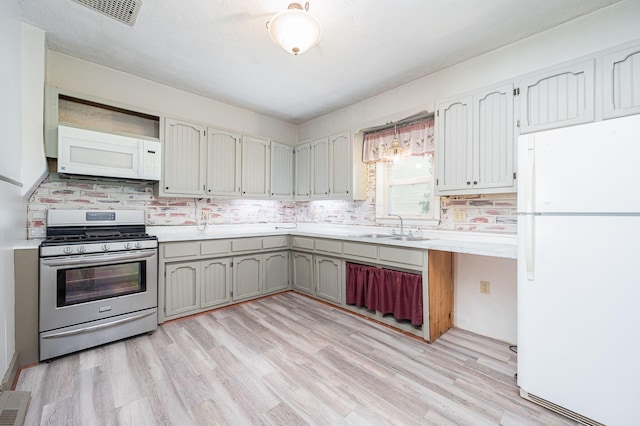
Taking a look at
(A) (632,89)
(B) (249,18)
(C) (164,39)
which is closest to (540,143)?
(A) (632,89)

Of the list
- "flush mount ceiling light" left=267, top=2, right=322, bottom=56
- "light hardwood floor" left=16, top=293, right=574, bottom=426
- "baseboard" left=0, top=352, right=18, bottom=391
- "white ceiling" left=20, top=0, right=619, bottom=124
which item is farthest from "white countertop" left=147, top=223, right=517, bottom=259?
"flush mount ceiling light" left=267, top=2, right=322, bottom=56

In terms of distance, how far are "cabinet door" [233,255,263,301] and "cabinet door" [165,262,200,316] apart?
0.47 m

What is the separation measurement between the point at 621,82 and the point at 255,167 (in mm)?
3584

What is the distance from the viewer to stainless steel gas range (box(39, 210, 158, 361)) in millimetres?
2133

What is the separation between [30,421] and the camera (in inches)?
59.2

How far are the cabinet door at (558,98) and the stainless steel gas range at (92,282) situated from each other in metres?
3.55

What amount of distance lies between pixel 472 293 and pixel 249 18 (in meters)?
3.16

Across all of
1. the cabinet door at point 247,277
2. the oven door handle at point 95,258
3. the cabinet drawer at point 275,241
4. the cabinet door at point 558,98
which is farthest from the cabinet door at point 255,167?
the cabinet door at point 558,98

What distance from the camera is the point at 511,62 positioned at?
235cm

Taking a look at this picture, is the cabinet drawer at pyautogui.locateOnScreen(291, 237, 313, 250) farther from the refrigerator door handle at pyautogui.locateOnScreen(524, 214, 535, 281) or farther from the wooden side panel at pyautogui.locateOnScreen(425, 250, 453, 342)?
the refrigerator door handle at pyautogui.locateOnScreen(524, 214, 535, 281)

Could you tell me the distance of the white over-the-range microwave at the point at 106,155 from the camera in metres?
2.42

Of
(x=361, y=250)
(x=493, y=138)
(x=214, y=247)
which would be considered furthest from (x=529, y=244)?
(x=214, y=247)

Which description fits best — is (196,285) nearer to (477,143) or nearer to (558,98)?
(477,143)

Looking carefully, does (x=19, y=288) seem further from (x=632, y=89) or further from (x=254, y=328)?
(x=632, y=89)
